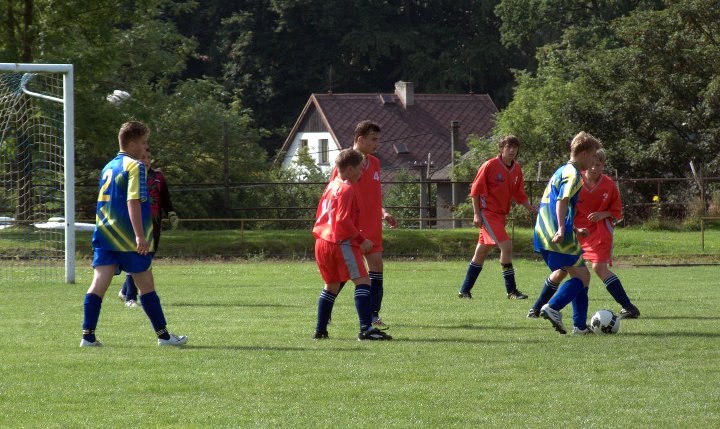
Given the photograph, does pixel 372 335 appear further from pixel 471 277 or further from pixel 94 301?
pixel 471 277

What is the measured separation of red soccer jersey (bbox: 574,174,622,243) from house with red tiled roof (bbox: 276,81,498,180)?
4832 centimetres

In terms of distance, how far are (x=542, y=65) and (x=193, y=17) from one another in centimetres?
2021

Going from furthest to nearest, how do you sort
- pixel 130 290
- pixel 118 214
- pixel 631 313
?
pixel 130 290 < pixel 631 313 < pixel 118 214

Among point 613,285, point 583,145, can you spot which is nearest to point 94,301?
point 583,145

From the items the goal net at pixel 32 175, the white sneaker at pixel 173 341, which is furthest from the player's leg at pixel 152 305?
the goal net at pixel 32 175

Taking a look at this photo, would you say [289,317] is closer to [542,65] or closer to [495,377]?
[495,377]

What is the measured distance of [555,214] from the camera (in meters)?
9.86

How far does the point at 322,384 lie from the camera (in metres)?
7.28

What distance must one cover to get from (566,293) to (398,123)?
2057 inches

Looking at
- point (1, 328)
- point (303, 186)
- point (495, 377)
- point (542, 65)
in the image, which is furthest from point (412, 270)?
point (542, 65)

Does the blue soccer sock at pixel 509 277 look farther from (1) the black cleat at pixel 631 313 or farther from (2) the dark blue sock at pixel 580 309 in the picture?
(2) the dark blue sock at pixel 580 309

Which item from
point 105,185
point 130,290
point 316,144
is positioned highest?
point 316,144

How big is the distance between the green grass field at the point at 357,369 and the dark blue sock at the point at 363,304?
0.55 ft

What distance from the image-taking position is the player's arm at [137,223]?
8.78 metres
